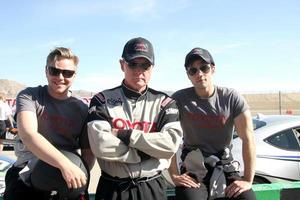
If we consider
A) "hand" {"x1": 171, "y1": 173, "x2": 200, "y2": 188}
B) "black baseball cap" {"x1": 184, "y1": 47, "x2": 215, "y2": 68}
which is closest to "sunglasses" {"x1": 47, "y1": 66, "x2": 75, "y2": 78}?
"black baseball cap" {"x1": 184, "y1": 47, "x2": 215, "y2": 68}

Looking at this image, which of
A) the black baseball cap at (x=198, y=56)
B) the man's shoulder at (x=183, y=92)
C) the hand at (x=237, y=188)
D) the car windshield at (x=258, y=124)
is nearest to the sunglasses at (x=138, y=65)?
the black baseball cap at (x=198, y=56)

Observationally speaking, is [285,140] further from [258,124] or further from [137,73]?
[137,73]

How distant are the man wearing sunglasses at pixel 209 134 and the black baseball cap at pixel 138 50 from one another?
2.37 ft

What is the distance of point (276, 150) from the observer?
252 inches

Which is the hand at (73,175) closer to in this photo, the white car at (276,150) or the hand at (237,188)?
the hand at (237,188)

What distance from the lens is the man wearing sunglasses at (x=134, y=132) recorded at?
2791 millimetres

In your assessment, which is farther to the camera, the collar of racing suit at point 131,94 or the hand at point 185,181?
the hand at point 185,181

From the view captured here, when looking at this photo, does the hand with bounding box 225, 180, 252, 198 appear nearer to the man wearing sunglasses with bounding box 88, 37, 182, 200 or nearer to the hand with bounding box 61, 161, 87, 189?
the man wearing sunglasses with bounding box 88, 37, 182, 200

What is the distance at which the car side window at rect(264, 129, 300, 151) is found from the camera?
6461 mm

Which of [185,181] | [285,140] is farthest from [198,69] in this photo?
[285,140]

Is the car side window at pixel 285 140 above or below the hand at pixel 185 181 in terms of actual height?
below

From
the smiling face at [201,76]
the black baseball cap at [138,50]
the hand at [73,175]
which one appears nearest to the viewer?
the hand at [73,175]

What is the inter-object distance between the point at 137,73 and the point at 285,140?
423cm

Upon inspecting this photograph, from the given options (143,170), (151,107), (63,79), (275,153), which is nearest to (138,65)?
(151,107)
